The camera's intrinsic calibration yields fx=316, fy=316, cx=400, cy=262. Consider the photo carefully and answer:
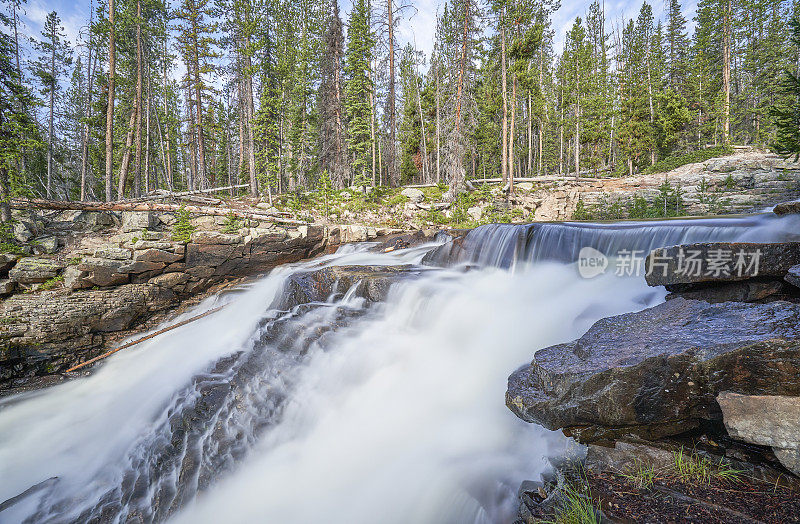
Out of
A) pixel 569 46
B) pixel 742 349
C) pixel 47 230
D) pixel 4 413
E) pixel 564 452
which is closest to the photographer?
pixel 742 349

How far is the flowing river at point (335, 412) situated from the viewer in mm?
3408

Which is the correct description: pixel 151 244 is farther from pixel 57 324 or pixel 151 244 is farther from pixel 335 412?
pixel 335 412

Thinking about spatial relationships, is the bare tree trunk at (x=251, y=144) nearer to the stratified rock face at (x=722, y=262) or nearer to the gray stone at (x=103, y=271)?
the gray stone at (x=103, y=271)

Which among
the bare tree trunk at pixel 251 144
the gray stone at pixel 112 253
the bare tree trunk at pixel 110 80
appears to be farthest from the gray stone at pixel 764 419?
the bare tree trunk at pixel 110 80

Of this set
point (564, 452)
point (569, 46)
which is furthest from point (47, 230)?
point (569, 46)

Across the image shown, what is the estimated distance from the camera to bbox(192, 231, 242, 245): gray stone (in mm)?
10656

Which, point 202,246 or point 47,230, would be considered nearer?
point 47,230

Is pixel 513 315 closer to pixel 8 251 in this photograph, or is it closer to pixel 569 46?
pixel 8 251

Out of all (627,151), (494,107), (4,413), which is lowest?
(4,413)

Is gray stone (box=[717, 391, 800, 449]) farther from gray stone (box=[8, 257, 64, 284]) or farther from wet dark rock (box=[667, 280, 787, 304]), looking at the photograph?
gray stone (box=[8, 257, 64, 284])

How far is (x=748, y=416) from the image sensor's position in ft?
7.08

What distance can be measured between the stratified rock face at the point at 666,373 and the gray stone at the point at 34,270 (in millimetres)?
12201

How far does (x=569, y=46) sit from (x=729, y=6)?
14.9 m

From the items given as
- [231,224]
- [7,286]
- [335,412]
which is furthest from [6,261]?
[335,412]
